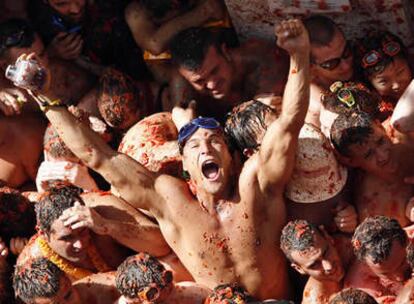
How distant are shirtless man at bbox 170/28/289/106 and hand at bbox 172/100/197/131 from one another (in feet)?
0.43

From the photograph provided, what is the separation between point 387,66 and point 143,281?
63.8 inches

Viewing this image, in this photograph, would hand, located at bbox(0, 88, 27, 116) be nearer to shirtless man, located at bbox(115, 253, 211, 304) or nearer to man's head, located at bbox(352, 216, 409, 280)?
shirtless man, located at bbox(115, 253, 211, 304)

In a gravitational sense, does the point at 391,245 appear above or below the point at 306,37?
below

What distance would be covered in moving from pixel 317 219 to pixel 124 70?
174cm

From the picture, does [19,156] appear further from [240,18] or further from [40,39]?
[240,18]

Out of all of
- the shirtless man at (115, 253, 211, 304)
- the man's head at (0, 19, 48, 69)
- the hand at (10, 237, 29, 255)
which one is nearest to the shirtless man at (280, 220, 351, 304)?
the shirtless man at (115, 253, 211, 304)

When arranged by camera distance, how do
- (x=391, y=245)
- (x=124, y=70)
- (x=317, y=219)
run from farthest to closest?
(x=124, y=70) → (x=317, y=219) → (x=391, y=245)

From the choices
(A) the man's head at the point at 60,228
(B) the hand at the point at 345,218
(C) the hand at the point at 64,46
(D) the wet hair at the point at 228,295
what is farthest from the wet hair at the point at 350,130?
(C) the hand at the point at 64,46

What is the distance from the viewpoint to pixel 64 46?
7.48 m

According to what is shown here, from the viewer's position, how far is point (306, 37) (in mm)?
6102

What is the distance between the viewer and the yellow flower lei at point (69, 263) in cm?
673

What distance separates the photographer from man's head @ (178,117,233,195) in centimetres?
641

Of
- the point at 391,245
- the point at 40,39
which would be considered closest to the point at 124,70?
the point at 40,39

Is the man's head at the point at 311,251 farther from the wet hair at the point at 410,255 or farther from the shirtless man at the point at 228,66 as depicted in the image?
the shirtless man at the point at 228,66
